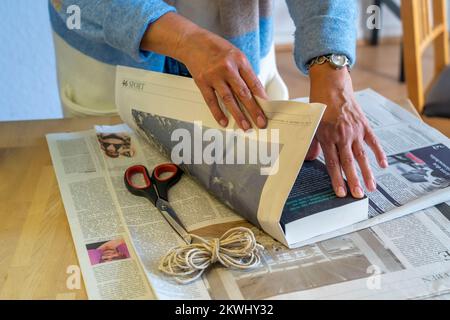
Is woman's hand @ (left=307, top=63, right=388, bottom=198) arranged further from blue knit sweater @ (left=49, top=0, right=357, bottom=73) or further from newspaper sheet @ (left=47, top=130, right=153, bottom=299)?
newspaper sheet @ (left=47, top=130, right=153, bottom=299)

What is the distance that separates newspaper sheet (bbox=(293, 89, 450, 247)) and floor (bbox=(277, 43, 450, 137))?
4.28 feet

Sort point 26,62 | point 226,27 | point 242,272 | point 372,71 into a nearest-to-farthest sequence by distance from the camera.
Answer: point 242,272 → point 226,27 → point 26,62 → point 372,71

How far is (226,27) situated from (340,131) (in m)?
0.27

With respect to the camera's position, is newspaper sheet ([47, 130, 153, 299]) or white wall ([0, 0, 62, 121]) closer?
newspaper sheet ([47, 130, 153, 299])

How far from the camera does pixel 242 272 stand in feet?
2.08

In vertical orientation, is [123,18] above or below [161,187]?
above

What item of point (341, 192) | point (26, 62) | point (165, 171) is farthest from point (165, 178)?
point (26, 62)

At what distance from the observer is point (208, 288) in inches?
24.2

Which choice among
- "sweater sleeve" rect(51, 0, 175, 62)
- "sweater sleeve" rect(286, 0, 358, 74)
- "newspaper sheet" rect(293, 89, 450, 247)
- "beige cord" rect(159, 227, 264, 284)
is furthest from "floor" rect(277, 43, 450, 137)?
"beige cord" rect(159, 227, 264, 284)

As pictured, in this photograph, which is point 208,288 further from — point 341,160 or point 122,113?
point 122,113

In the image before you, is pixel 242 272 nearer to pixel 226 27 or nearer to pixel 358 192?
pixel 358 192

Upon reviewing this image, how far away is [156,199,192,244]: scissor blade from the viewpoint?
2.27ft

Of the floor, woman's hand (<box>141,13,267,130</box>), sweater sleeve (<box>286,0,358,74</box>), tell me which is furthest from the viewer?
the floor

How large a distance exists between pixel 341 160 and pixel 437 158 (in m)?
0.18
